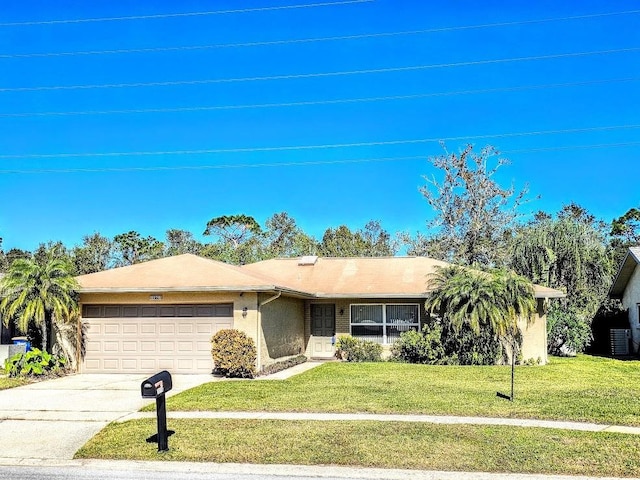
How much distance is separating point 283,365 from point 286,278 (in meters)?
5.47

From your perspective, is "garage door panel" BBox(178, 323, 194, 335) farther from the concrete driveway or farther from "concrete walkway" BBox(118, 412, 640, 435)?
"concrete walkway" BBox(118, 412, 640, 435)

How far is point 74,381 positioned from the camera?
15.7 metres

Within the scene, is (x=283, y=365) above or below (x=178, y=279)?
below

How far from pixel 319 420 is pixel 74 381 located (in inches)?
339

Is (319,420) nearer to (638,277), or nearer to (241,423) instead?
(241,423)

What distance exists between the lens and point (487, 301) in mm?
18062

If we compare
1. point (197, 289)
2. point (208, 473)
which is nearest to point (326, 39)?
point (197, 289)

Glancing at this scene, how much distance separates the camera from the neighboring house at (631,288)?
23069 millimetres

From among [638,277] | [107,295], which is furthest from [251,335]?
[638,277]

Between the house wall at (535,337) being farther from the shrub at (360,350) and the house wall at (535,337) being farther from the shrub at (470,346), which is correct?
the shrub at (360,350)

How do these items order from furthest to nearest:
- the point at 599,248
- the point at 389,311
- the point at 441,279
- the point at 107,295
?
the point at 599,248
the point at 389,311
the point at 441,279
the point at 107,295

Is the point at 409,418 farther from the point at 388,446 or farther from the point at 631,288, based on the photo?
the point at 631,288

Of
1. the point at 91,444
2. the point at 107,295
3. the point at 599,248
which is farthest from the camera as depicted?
the point at 599,248

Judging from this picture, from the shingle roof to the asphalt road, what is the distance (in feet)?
29.4
